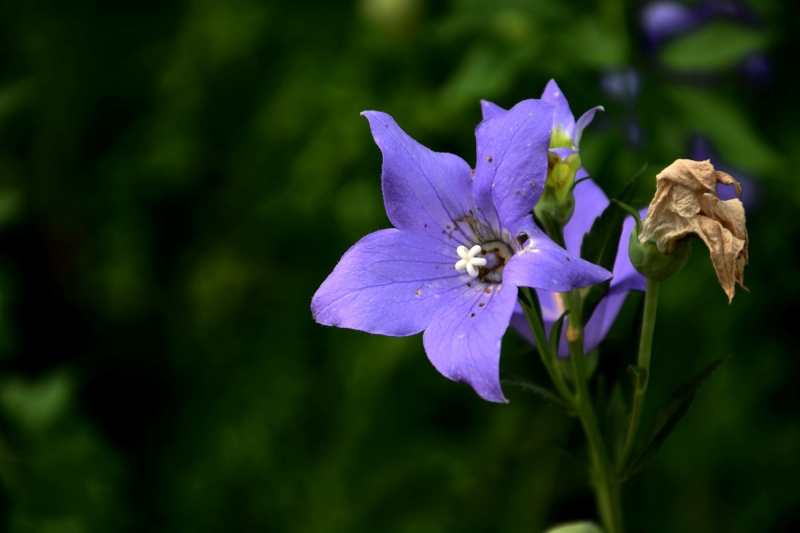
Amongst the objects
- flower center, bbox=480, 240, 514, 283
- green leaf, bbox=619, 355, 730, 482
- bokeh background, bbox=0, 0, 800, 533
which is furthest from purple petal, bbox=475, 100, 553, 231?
A: bokeh background, bbox=0, 0, 800, 533

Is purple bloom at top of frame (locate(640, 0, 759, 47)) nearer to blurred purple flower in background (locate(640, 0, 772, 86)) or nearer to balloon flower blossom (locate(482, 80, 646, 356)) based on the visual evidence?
blurred purple flower in background (locate(640, 0, 772, 86))

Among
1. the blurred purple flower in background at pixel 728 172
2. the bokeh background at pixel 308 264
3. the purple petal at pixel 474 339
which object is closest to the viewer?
the purple petal at pixel 474 339

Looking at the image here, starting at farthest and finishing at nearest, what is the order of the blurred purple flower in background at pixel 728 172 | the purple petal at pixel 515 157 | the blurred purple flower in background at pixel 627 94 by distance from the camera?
the blurred purple flower in background at pixel 728 172, the blurred purple flower in background at pixel 627 94, the purple petal at pixel 515 157

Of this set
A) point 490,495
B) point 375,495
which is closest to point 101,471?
point 375,495

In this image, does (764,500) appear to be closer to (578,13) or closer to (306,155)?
(578,13)

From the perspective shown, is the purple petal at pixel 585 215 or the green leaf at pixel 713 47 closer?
the purple petal at pixel 585 215

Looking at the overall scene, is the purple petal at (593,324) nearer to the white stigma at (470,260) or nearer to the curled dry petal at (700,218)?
the white stigma at (470,260)

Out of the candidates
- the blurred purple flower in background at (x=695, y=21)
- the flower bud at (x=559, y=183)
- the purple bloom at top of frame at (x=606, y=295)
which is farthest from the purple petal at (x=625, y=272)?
the blurred purple flower in background at (x=695, y=21)
